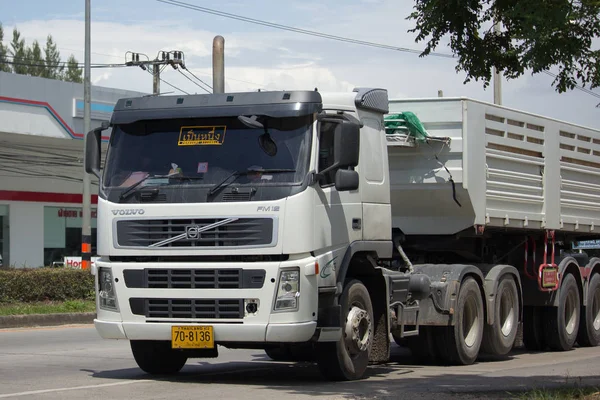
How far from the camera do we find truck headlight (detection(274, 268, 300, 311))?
9594mm

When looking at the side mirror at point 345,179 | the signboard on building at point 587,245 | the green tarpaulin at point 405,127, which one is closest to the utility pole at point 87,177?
the signboard on building at point 587,245

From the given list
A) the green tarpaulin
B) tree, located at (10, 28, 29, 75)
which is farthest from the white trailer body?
tree, located at (10, 28, 29, 75)

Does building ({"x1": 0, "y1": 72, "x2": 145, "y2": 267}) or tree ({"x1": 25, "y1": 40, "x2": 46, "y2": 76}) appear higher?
tree ({"x1": 25, "y1": 40, "x2": 46, "y2": 76})

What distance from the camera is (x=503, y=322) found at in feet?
46.6

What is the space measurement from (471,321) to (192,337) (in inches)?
191

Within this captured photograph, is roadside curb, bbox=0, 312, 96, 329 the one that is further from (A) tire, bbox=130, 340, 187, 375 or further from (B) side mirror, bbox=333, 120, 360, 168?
(B) side mirror, bbox=333, 120, 360, 168

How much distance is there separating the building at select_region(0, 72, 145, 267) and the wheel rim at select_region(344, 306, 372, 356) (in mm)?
21454

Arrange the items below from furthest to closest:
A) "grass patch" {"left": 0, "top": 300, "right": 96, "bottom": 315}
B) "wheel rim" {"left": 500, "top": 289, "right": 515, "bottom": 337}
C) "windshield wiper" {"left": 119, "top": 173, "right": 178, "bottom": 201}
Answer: "grass patch" {"left": 0, "top": 300, "right": 96, "bottom": 315} < "wheel rim" {"left": 500, "top": 289, "right": 515, "bottom": 337} < "windshield wiper" {"left": 119, "top": 173, "right": 178, "bottom": 201}

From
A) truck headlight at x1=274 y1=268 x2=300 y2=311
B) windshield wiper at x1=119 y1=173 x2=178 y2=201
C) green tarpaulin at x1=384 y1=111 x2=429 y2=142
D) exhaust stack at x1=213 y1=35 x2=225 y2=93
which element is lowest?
truck headlight at x1=274 y1=268 x2=300 y2=311

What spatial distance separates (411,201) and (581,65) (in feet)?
16.4

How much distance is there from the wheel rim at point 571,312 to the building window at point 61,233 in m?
25.6

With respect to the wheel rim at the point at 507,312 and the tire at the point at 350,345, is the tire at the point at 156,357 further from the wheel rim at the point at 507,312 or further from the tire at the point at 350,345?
the wheel rim at the point at 507,312

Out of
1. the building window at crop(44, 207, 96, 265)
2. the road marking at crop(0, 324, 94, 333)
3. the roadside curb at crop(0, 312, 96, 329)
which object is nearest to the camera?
the road marking at crop(0, 324, 94, 333)

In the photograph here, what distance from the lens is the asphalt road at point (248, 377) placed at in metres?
9.51
